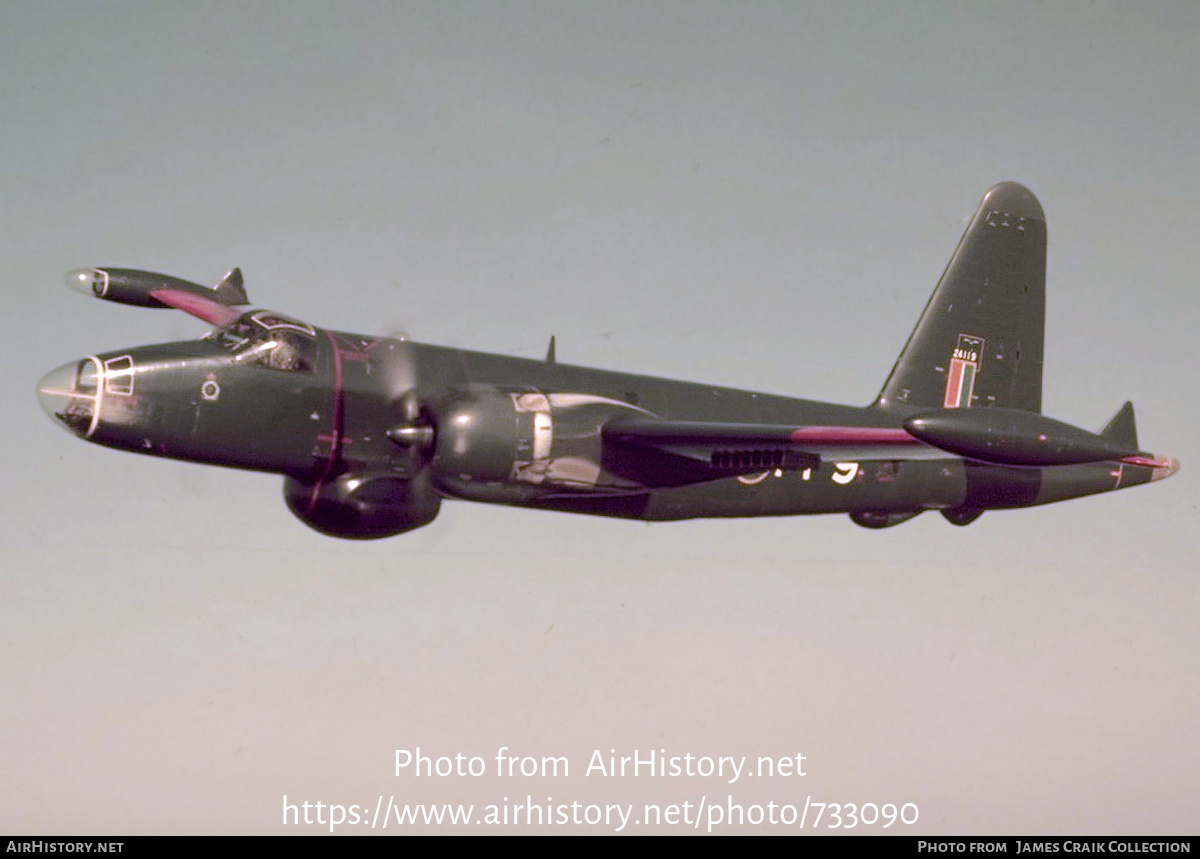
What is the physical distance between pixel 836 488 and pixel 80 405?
37.8 ft

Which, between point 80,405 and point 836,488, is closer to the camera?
point 80,405

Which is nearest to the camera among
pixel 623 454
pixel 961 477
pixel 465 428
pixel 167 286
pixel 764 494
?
pixel 465 428

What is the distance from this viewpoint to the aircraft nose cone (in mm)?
17219

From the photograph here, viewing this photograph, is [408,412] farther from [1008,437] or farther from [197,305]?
[1008,437]

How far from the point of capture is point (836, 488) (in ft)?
71.1

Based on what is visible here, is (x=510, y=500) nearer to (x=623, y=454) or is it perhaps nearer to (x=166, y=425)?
(x=623, y=454)

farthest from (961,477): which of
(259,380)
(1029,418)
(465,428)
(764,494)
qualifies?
(259,380)

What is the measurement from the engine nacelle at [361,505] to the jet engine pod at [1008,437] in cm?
713

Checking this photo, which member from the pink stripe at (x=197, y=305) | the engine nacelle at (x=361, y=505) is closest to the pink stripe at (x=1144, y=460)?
the engine nacelle at (x=361, y=505)

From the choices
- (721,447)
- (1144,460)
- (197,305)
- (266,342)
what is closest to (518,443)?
(721,447)

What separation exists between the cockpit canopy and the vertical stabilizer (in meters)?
11.0

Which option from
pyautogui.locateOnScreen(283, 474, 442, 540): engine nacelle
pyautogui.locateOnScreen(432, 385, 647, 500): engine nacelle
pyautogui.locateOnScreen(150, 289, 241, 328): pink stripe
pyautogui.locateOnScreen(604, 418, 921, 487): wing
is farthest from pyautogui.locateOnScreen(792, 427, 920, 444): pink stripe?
pyautogui.locateOnScreen(150, 289, 241, 328): pink stripe

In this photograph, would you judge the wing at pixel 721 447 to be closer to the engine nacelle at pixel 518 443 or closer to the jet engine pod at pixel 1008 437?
the engine nacelle at pixel 518 443

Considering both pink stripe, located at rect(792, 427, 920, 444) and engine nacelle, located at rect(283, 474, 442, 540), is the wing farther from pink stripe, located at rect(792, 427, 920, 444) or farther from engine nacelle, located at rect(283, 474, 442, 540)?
engine nacelle, located at rect(283, 474, 442, 540)
